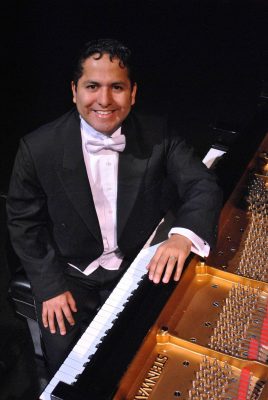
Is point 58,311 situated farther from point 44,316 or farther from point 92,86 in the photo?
point 92,86

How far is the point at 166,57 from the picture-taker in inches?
162

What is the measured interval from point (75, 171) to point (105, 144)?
0.21 m

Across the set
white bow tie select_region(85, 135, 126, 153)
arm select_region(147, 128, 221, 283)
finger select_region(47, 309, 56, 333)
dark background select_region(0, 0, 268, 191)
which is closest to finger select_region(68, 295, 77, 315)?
finger select_region(47, 309, 56, 333)

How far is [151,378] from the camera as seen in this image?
216cm

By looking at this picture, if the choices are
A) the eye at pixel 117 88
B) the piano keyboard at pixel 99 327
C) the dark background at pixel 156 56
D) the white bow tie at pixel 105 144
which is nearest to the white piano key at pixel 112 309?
the piano keyboard at pixel 99 327

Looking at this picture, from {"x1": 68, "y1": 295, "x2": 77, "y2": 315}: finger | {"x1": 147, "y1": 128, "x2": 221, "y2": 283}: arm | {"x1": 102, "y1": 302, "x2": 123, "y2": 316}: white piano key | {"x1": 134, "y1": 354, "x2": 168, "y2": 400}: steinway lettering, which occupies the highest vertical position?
{"x1": 147, "y1": 128, "x2": 221, "y2": 283}: arm

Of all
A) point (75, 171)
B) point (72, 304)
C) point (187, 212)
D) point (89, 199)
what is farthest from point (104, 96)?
point (72, 304)

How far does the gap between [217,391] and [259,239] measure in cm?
91

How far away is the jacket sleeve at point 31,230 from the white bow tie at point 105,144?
0.31 m

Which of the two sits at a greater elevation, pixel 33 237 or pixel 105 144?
pixel 105 144

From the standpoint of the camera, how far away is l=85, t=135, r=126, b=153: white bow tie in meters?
2.77

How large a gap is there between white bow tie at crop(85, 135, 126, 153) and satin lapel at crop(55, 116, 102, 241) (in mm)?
96

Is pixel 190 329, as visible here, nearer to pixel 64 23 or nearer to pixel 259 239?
pixel 259 239

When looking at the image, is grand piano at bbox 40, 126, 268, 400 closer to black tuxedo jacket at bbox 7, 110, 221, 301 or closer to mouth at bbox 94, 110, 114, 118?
black tuxedo jacket at bbox 7, 110, 221, 301
